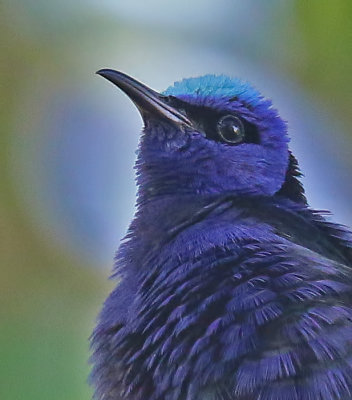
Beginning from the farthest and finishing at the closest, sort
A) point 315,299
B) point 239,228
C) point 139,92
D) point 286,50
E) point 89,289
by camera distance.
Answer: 1. point 286,50
2. point 89,289
3. point 139,92
4. point 239,228
5. point 315,299

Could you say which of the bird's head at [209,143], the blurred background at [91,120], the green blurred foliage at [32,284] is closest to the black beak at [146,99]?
the bird's head at [209,143]

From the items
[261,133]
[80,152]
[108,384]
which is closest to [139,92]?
[261,133]

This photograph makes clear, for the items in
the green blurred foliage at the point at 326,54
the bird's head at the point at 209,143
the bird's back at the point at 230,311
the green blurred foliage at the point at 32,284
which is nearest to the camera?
the bird's back at the point at 230,311

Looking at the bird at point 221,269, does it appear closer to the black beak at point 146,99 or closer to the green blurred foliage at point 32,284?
the black beak at point 146,99

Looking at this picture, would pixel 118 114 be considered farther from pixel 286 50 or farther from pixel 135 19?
pixel 286 50

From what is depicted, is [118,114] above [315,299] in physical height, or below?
above

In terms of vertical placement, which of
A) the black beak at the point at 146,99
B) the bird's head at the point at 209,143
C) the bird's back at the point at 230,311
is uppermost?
the black beak at the point at 146,99

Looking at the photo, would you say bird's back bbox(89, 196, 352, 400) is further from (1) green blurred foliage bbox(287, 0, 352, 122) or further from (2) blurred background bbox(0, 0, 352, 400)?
(1) green blurred foliage bbox(287, 0, 352, 122)
